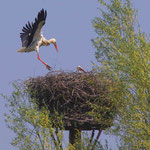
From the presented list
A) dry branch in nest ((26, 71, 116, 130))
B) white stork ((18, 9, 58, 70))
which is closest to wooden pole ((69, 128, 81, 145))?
dry branch in nest ((26, 71, 116, 130))

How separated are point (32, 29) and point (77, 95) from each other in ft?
12.5

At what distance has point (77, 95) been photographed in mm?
8977

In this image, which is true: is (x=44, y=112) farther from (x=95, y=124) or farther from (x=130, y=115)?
(x=130, y=115)

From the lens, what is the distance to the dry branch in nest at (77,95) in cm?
903

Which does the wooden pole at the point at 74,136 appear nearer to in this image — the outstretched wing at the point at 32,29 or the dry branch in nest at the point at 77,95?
the dry branch in nest at the point at 77,95

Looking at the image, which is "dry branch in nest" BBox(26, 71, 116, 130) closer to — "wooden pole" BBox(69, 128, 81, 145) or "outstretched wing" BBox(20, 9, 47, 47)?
"wooden pole" BBox(69, 128, 81, 145)

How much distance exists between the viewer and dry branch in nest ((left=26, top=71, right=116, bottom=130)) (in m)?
9.03

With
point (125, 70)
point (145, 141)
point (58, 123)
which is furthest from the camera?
point (58, 123)

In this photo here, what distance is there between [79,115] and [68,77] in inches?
33.7

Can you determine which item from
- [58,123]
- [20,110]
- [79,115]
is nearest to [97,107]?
[79,115]

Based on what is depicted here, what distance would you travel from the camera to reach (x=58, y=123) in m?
9.55

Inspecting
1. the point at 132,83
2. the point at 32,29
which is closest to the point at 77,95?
the point at 132,83

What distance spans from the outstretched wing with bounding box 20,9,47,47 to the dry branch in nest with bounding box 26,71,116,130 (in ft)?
7.60

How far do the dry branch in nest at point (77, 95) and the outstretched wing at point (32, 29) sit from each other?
2316 mm
